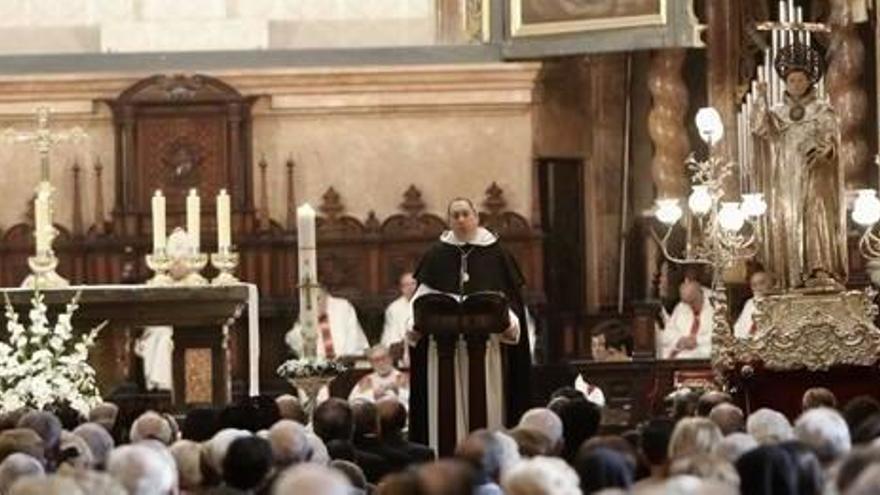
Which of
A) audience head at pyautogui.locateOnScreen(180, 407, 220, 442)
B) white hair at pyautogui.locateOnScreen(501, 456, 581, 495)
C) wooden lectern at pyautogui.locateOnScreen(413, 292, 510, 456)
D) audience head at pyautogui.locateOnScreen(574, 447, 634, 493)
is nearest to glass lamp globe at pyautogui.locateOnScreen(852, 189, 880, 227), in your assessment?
wooden lectern at pyautogui.locateOnScreen(413, 292, 510, 456)

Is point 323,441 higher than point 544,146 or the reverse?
the reverse

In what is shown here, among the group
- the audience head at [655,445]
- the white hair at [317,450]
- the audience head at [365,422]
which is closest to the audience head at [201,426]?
the audience head at [365,422]

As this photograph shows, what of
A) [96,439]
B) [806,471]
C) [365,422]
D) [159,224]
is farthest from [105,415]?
[806,471]

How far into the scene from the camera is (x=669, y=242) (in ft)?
84.7

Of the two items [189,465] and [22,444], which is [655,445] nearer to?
[189,465]

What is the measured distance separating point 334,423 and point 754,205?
6.57 meters

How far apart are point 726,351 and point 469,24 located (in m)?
8.62

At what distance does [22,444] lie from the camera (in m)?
10.9

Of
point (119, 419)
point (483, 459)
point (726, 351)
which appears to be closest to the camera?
point (483, 459)

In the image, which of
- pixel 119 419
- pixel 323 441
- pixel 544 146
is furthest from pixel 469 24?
pixel 323 441

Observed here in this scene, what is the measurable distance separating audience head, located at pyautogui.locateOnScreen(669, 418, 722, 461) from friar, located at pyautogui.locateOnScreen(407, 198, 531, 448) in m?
4.73

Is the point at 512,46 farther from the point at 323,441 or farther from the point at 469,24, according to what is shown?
the point at 323,441

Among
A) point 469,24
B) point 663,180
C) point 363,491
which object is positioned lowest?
point 363,491

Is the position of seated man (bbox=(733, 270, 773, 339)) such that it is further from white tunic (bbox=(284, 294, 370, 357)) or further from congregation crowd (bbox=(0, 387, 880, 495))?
congregation crowd (bbox=(0, 387, 880, 495))
